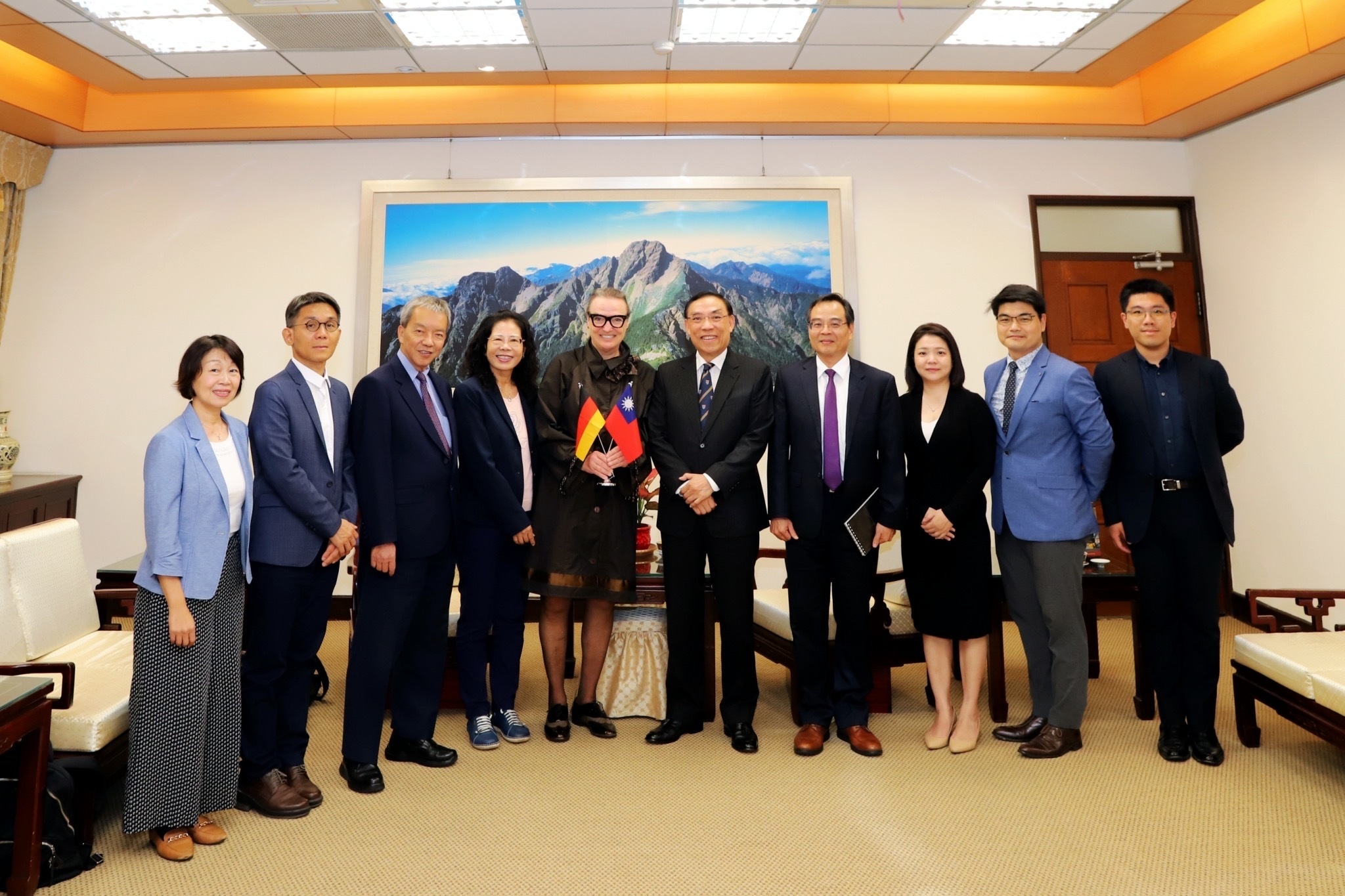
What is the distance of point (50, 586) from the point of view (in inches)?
106

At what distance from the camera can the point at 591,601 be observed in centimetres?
318

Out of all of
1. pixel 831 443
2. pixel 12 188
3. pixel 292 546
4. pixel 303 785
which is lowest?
pixel 303 785

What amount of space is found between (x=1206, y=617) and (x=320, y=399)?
3.18 metres

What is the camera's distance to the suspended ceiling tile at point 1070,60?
4484mm

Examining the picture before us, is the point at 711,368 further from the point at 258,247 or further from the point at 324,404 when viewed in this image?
the point at 258,247

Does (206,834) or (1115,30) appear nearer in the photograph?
(206,834)

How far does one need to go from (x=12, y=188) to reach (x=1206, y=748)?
7046 millimetres

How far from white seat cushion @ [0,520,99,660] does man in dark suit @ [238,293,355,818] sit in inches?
29.5

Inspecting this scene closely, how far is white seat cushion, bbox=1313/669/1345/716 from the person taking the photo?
8.11ft

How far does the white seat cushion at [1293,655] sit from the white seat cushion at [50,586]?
4200mm

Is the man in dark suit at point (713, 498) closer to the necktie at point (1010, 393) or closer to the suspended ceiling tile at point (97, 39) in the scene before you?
the necktie at point (1010, 393)

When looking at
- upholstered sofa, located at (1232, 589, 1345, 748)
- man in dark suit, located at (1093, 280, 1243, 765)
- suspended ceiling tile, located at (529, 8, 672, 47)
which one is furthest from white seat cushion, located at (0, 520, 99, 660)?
upholstered sofa, located at (1232, 589, 1345, 748)

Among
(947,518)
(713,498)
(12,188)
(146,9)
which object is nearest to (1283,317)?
(947,518)

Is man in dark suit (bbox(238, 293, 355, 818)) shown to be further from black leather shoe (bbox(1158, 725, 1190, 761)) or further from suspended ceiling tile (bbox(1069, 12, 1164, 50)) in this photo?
suspended ceiling tile (bbox(1069, 12, 1164, 50))
